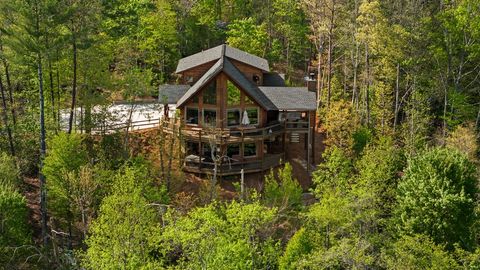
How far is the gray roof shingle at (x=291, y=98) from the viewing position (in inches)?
1383

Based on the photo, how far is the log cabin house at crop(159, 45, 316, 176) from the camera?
33.9m

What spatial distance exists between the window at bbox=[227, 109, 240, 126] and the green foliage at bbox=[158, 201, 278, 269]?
426 inches

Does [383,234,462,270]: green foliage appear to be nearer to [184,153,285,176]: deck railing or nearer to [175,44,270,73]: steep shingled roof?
[184,153,285,176]: deck railing

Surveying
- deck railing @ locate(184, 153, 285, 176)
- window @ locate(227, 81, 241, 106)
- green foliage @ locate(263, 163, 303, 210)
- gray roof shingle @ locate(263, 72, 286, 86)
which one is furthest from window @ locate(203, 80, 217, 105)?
green foliage @ locate(263, 163, 303, 210)

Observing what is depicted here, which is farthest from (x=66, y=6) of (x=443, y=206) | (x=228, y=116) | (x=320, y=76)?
(x=320, y=76)

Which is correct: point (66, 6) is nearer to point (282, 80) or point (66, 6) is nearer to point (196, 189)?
point (196, 189)

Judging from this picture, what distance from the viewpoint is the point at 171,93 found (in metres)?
36.8

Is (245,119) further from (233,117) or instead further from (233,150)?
(233,150)

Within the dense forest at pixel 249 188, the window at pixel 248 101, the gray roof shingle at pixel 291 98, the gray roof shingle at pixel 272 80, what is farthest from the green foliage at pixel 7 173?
the gray roof shingle at pixel 272 80

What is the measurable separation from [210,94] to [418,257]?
62.3 feet

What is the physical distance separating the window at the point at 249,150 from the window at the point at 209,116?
10.6 ft

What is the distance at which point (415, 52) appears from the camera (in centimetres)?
3688

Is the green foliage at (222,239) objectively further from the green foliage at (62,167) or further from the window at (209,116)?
the window at (209,116)

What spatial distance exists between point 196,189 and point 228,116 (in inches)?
248
